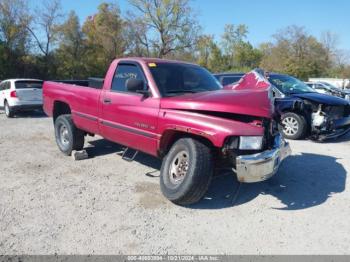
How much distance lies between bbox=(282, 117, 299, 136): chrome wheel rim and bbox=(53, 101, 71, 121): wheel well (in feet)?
17.9

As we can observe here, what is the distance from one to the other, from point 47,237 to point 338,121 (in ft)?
25.4

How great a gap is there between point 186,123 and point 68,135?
11.2ft

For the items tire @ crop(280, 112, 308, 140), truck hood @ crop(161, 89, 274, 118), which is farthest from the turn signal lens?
truck hood @ crop(161, 89, 274, 118)

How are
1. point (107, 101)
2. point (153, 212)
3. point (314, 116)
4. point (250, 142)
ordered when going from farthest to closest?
point (314, 116) < point (107, 101) < point (153, 212) < point (250, 142)

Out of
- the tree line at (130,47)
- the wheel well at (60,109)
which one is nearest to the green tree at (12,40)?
the tree line at (130,47)

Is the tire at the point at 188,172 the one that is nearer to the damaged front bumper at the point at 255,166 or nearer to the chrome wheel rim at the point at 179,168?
the chrome wheel rim at the point at 179,168

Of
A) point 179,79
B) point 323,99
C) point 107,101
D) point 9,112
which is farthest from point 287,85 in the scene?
point 9,112

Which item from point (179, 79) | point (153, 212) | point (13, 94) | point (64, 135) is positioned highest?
point (179, 79)

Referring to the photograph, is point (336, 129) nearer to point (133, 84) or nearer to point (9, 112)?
point (133, 84)

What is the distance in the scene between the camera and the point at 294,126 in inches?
355

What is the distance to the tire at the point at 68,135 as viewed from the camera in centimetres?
679

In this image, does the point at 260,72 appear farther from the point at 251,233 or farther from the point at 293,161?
the point at 251,233

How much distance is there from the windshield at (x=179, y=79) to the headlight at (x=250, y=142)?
142 centimetres

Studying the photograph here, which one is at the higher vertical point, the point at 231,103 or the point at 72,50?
the point at 72,50
